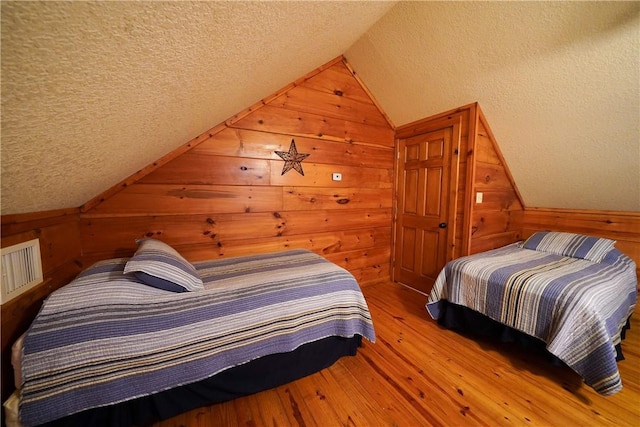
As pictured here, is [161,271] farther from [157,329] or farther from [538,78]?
[538,78]

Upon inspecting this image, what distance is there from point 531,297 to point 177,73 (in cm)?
241

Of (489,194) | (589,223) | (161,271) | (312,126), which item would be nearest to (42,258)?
(161,271)

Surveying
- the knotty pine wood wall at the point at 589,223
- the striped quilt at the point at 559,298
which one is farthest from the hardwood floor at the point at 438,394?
the knotty pine wood wall at the point at 589,223

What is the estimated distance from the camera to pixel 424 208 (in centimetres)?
274

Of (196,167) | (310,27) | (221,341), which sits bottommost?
(221,341)

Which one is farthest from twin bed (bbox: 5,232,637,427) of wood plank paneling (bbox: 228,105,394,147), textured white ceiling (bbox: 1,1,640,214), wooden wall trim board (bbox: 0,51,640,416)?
wood plank paneling (bbox: 228,105,394,147)

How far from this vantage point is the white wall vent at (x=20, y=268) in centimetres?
101

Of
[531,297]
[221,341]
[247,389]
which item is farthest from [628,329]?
[221,341]

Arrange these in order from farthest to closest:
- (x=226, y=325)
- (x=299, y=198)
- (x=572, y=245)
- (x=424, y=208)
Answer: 1. (x=424, y=208)
2. (x=299, y=198)
3. (x=572, y=245)
4. (x=226, y=325)

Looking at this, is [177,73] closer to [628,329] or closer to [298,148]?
[298,148]

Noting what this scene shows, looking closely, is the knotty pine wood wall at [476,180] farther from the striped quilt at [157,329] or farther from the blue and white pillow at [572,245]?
the striped quilt at [157,329]

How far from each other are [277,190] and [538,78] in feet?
7.70

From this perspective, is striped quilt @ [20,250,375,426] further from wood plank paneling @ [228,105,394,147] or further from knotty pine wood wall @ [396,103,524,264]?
knotty pine wood wall @ [396,103,524,264]

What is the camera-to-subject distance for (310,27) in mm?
1416
